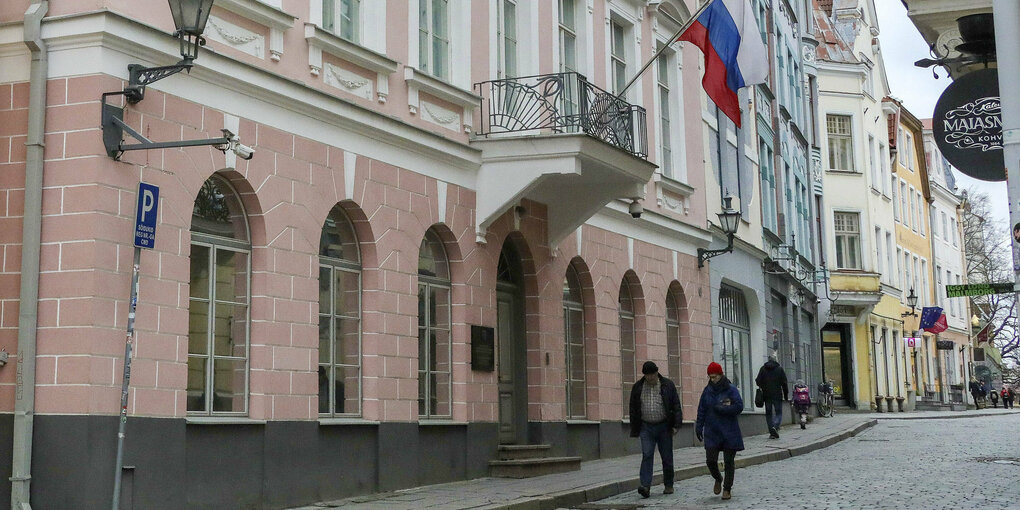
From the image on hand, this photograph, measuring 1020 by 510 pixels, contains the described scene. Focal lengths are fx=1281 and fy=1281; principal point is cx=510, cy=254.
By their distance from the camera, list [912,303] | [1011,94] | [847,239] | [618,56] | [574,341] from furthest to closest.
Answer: [912,303], [847,239], [618,56], [574,341], [1011,94]

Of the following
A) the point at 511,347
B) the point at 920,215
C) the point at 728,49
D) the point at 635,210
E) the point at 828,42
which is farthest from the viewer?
the point at 920,215

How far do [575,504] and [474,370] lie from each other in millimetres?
2929

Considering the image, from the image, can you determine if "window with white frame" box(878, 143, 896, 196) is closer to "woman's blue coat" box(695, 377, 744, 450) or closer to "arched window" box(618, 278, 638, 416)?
"arched window" box(618, 278, 638, 416)

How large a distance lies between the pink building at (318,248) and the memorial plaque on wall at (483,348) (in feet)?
0.13

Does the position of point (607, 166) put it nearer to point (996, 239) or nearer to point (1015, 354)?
point (996, 239)

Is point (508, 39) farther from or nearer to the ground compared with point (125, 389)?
farther from the ground

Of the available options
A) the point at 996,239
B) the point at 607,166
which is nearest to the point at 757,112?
the point at 607,166

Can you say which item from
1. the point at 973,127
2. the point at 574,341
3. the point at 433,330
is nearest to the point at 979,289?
the point at 973,127

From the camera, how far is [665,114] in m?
24.0

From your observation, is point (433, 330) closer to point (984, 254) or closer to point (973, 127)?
point (973, 127)

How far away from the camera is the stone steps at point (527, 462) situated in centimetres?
1683

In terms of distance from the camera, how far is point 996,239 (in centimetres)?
7644

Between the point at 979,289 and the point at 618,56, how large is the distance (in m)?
13.3

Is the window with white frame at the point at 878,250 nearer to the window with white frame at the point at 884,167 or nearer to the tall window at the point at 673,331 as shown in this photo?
the window with white frame at the point at 884,167
